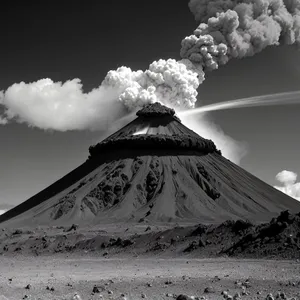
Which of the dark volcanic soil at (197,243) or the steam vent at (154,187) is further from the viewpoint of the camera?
the steam vent at (154,187)

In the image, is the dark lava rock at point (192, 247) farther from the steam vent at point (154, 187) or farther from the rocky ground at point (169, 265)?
the steam vent at point (154, 187)

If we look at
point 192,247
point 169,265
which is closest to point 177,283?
point 169,265

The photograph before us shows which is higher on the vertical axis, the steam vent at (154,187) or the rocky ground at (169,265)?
the steam vent at (154,187)

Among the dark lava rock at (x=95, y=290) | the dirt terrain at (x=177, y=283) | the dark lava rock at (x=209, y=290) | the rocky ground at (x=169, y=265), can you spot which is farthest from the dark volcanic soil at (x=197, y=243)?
the dark lava rock at (x=95, y=290)

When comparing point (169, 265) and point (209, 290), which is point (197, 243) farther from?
point (209, 290)

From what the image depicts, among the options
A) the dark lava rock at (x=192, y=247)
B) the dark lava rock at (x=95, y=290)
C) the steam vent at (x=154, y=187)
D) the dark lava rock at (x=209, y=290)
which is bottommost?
the dark lava rock at (x=209, y=290)

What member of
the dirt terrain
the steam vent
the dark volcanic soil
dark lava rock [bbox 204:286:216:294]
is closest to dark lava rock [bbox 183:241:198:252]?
the dark volcanic soil

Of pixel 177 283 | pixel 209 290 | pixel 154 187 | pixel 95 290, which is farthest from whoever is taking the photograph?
pixel 154 187

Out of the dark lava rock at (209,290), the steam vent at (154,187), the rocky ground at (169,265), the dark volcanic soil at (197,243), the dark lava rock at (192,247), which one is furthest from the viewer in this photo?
the steam vent at (154,187)

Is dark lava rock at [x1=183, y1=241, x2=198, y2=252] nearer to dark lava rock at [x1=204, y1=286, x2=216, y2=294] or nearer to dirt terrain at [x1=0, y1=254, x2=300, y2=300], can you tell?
dirt terrain at [x1=0, y1=254, x2=300, y2=300]

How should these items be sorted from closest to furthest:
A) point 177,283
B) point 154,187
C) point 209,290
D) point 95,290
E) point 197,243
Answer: point 209,290 < point 95,290 < point 177,283 < point 197,243 < point 154,187
